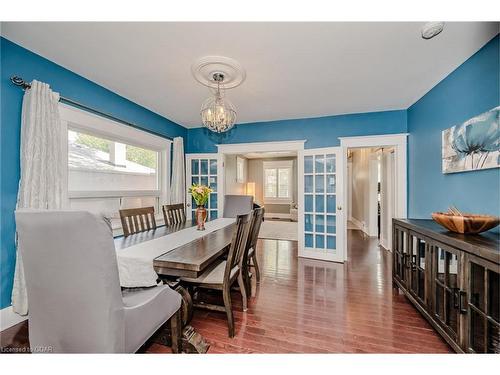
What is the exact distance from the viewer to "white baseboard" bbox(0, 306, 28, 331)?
186 cm

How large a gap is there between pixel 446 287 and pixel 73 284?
2335 millimetres

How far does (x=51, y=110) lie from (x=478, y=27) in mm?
3822

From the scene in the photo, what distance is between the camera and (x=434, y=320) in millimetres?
1717

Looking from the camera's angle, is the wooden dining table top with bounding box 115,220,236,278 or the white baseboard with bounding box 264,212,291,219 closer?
the wooden dining table top with bounding box 115,220,236,278

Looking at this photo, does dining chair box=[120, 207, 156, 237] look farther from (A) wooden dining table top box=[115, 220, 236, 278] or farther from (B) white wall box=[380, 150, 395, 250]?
(B) white wall box=[380, 150, 395, 250]

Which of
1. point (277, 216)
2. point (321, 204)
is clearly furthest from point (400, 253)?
point (277, 216)

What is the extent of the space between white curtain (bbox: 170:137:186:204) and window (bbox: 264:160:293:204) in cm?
512

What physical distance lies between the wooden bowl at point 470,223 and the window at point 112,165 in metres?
2.97

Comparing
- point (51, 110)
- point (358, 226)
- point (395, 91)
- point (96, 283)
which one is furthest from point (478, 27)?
point (358, 226)

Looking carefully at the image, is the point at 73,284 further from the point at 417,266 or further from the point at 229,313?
the point at 417,266

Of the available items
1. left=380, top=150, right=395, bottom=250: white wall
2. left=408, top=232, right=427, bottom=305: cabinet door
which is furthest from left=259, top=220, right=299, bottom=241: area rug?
left=408, top=232, right=427, bottom=305: cabinet door

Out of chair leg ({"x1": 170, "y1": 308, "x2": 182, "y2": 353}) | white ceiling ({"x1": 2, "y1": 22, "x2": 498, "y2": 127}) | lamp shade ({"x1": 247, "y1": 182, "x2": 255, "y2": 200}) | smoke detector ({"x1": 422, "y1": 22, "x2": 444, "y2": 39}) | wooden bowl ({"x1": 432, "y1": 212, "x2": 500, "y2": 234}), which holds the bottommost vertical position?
chair leg ({"x1": 170, "y1": 308, "x2": 182, "y2": 353})

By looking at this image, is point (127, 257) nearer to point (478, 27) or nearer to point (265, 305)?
point (265, 305)

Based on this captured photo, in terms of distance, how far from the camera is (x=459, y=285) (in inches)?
56.4
